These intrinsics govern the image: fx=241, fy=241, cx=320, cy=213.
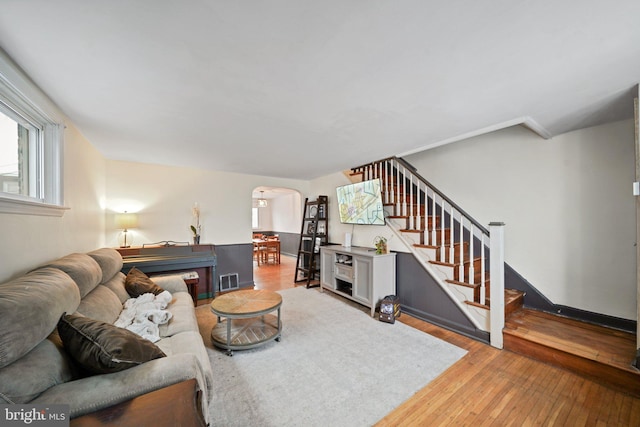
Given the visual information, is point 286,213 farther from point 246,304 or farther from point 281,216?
point 246,304

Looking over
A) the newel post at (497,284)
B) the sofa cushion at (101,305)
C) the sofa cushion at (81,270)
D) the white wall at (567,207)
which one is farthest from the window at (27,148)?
the white wall at (567,207)

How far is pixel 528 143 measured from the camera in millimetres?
3082

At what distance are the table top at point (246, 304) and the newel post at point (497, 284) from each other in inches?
90.3

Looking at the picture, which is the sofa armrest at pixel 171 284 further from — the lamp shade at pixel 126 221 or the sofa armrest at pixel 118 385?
the sofa armrest at pixel 118 385

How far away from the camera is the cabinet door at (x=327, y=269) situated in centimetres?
428

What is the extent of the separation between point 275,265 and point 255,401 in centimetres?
543

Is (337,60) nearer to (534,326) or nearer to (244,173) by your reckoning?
(534,326)

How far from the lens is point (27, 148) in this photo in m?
1.89

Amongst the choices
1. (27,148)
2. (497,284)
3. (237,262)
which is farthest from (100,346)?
(237,262)

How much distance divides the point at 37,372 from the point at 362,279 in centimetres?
320

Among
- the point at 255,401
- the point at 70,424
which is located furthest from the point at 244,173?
the point at 70,424

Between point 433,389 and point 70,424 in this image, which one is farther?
point 433,389

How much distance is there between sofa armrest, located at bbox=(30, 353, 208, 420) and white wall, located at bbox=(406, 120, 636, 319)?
384cm

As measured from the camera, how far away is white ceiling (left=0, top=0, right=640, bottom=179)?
3.70 ft
